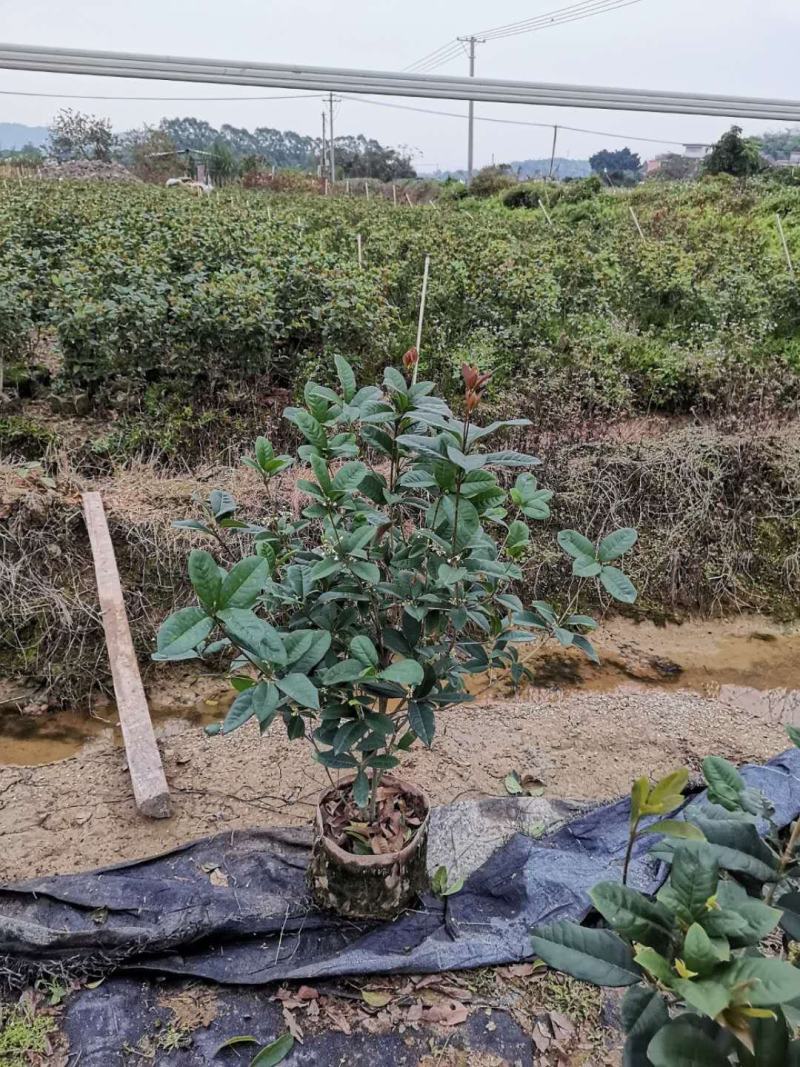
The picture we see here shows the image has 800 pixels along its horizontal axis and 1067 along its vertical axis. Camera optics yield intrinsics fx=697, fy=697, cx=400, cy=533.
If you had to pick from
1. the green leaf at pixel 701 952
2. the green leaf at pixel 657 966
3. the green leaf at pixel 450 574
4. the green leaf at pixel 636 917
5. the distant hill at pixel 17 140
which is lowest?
the green leaf at pixel 636 917

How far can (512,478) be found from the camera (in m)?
4.08

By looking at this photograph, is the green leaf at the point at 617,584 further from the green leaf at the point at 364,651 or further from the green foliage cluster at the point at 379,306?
the green foliage cluster at the point at 379,306

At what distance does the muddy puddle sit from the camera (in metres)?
3.22

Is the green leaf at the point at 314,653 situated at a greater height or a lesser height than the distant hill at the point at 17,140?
lesser

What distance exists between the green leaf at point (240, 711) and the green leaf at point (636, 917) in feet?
2.36

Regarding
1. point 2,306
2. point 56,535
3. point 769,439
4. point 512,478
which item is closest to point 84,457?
point 56,535

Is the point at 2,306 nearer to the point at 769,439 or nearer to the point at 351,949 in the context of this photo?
the point at 351,949

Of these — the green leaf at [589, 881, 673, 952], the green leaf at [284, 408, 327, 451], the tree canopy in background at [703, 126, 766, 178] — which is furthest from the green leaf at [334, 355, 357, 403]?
the tree canopy in background at [703, 126, 766, 178]

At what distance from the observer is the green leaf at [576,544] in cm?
151

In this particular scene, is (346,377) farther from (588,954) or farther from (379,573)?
(588,954)

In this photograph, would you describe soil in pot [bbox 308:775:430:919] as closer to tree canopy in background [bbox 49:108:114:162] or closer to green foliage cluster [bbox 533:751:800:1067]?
green foliage cluster [bbox 533:751:800:1067]

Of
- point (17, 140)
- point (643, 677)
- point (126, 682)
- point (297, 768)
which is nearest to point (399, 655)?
point (297, 768)

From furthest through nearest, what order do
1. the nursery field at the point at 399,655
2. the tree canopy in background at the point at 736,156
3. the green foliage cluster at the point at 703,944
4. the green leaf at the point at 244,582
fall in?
the tree canopy in background at the point at 736,156 → the nursery field at the point at 399,655 → the green leaf at the point at 244,582 → the green foliage cluster at the point at 703,944

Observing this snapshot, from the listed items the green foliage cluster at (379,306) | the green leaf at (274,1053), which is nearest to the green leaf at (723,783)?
the green leaf at (274,1053)
